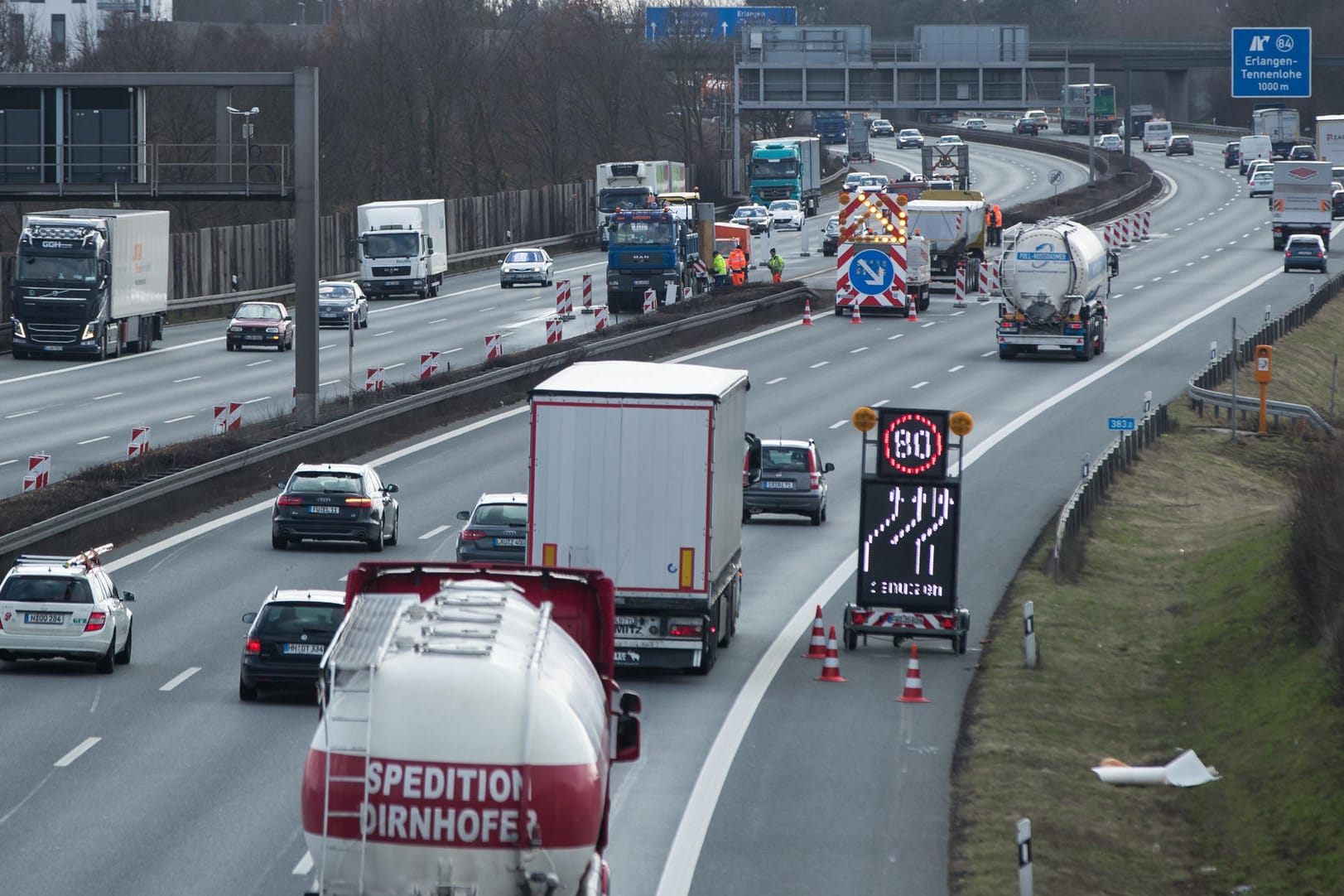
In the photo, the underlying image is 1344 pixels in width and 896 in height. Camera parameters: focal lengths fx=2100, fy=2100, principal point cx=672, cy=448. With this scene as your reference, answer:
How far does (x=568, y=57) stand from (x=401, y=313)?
2201 inches

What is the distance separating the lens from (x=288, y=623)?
21.9 m

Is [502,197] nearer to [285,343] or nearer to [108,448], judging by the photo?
[285,343]

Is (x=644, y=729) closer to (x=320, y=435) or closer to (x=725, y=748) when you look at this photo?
(x=725, y=748)

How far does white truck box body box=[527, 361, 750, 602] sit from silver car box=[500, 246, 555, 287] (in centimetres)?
5643

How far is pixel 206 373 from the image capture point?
54406 mm

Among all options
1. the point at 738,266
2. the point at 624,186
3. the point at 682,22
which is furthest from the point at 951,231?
the point at 682,22

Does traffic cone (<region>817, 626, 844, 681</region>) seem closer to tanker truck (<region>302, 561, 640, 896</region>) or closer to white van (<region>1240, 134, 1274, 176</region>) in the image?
tanker truck (<region>302, 561, 640, 896</region>)

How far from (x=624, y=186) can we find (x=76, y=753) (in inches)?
2926

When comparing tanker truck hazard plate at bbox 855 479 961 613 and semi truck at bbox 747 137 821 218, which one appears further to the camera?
semi truck at bbox 747 137 821 218

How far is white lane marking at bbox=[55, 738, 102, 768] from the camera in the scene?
19.0 m

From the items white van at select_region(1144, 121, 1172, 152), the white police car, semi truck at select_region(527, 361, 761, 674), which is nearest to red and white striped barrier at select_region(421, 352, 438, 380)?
the white police car

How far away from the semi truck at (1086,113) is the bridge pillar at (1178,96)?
4.76 metres

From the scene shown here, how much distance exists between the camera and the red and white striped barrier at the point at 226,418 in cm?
4031

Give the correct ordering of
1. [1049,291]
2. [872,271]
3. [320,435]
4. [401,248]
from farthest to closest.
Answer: [401,248] → [872,271] → [1049,291] → [320,435]
